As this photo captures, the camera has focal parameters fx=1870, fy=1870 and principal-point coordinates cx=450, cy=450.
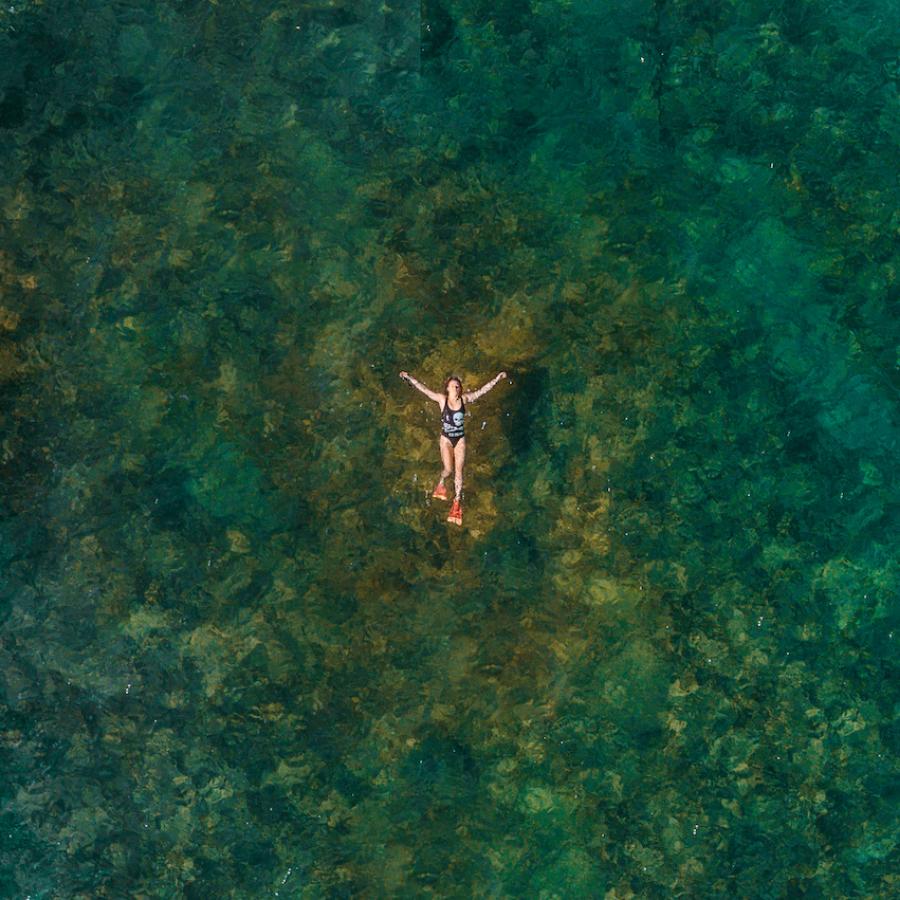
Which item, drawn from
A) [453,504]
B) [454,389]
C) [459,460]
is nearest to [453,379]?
[454,389]

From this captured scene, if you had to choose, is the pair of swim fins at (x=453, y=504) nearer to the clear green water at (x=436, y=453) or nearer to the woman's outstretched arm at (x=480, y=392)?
the clear green water at (x=436, y=453)

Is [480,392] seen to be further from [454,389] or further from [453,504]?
[453,504]

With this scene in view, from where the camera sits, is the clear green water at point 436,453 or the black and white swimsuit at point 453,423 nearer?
the black and white swimsuit at point 453,423

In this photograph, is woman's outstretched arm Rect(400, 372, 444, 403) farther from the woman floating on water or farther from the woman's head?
the woman's head

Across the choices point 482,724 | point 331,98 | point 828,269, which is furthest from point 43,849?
point 828,269

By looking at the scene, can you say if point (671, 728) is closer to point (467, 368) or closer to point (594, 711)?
point (594, 711)

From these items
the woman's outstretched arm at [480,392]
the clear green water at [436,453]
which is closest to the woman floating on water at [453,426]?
the woman's outstretched arm at [480,392]
